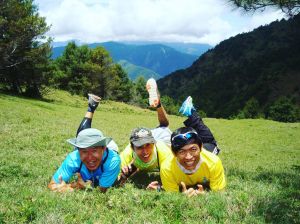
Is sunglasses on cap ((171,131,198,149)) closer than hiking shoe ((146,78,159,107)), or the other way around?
sunglasses on cap ((171,131,198,149))

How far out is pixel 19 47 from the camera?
1703 inches

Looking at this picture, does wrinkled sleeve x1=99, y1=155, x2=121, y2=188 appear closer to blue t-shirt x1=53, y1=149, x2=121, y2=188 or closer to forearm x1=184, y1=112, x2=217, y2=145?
blue t-shirt x1=53, y1=149, x2=121, y2=188

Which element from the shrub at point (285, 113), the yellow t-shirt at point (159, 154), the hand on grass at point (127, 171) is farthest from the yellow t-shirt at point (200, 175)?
the shrub at point (285, 113)

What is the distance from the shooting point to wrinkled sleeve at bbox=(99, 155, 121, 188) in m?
7.79

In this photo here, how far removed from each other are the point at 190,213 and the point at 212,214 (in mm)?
376

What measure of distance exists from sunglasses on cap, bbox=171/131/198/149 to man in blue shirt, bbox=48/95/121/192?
138 cm

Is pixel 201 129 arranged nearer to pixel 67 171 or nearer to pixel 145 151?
pixel 145 151

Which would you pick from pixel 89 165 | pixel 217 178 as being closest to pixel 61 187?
pixel 89 165

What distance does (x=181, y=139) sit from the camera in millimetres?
7770

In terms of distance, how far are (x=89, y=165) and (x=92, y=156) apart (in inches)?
11.8

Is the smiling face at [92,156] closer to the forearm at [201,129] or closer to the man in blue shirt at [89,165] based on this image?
the man in blue shirt at [89,165]

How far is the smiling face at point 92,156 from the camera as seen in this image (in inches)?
305

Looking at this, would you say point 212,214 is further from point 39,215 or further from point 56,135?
point 56,135

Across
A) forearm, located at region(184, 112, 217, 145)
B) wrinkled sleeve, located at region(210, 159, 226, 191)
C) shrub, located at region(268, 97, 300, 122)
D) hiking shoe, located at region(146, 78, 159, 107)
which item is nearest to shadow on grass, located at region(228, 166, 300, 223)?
wrinkled sleeve, located at region(210, 159, 226, 191)
